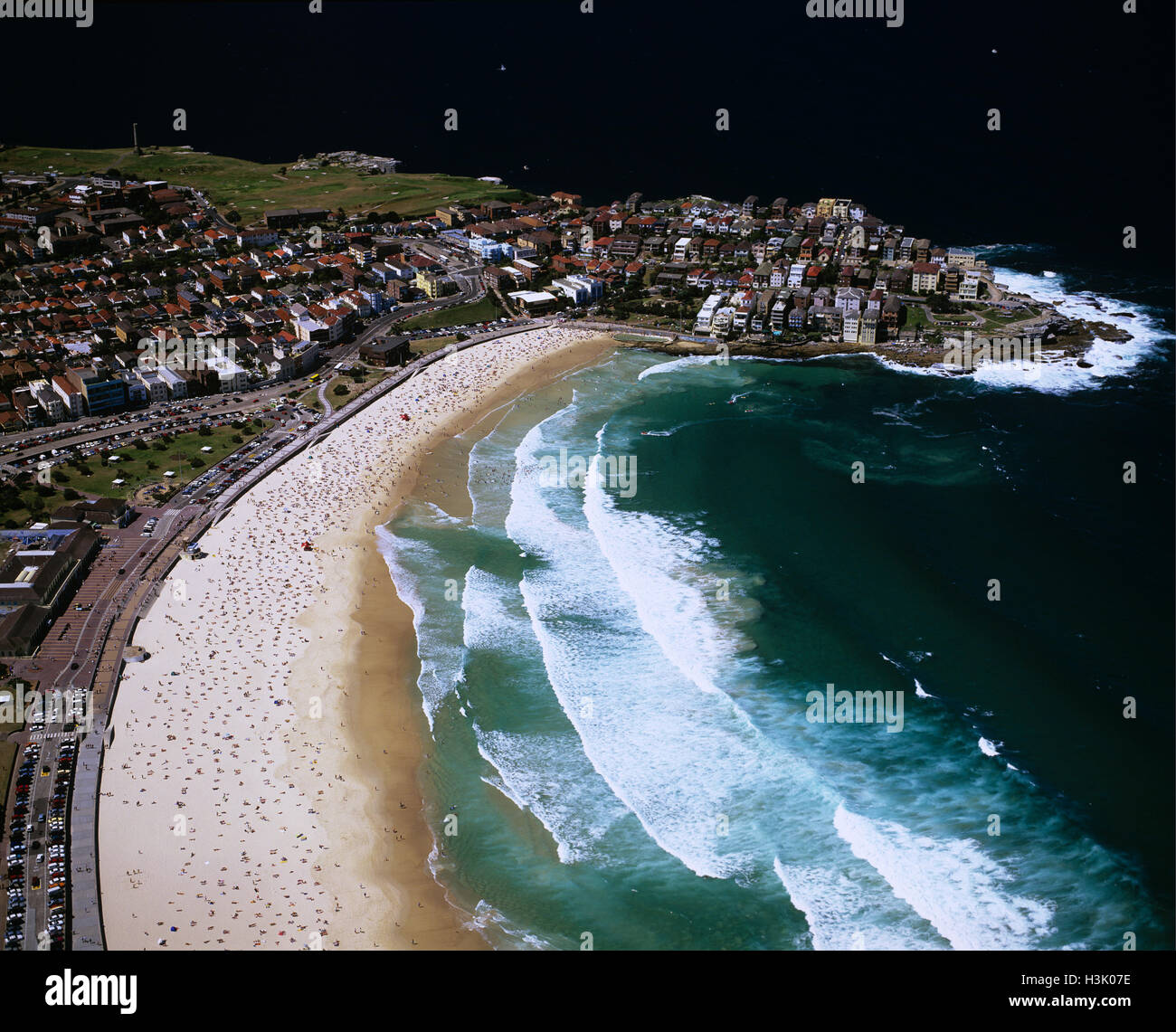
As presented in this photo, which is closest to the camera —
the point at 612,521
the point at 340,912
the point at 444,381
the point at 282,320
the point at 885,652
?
the point at 340,912

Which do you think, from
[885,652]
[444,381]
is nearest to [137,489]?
[444,381]

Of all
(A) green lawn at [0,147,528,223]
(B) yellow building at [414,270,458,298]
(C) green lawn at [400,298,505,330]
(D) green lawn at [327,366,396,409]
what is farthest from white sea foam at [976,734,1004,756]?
(A) green lawn at [0,147,528,223]

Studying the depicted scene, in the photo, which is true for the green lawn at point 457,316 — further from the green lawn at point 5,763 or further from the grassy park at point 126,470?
the green lawn at point 5,763

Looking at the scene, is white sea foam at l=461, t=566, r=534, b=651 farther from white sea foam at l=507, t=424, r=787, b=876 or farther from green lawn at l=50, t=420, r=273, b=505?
green lawn at l=50, t=420, r=273, b=505

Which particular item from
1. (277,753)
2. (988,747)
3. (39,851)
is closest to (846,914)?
(988,747)

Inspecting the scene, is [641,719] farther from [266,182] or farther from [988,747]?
[266,182]

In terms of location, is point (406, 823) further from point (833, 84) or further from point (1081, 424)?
point (833, 84)
